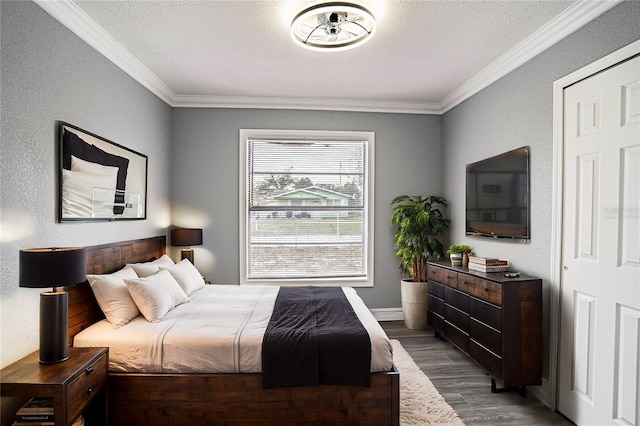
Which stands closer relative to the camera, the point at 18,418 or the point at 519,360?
the point at 18,418

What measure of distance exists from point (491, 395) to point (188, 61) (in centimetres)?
393

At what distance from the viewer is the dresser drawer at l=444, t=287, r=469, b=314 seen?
3234mm

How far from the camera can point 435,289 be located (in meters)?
3.88

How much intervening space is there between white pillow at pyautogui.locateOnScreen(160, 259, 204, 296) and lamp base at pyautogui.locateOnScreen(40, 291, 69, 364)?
1.29m

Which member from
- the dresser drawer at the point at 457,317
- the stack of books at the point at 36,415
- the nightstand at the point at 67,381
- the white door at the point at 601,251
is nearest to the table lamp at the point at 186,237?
the nightstand at the point at 67,381

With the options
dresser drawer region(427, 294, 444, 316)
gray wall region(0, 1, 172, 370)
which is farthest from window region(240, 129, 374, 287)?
gray wall region(0, 1, 172, 370)

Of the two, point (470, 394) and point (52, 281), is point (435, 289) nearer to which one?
point (470, 394)

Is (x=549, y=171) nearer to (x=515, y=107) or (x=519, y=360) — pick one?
(x=515, y=107)

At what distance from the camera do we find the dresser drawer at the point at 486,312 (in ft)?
8.90

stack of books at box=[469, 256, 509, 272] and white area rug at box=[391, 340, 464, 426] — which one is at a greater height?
stack of books at box=[469, 256, 509, 272]

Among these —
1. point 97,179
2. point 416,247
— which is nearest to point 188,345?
point 97,179

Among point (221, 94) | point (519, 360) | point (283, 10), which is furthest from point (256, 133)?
point (519, 360)

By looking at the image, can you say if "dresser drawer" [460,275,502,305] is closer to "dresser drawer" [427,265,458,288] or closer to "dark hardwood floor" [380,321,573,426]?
"dresser drawer" [427,265,458,288]

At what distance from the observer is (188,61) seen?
3.36 metres
